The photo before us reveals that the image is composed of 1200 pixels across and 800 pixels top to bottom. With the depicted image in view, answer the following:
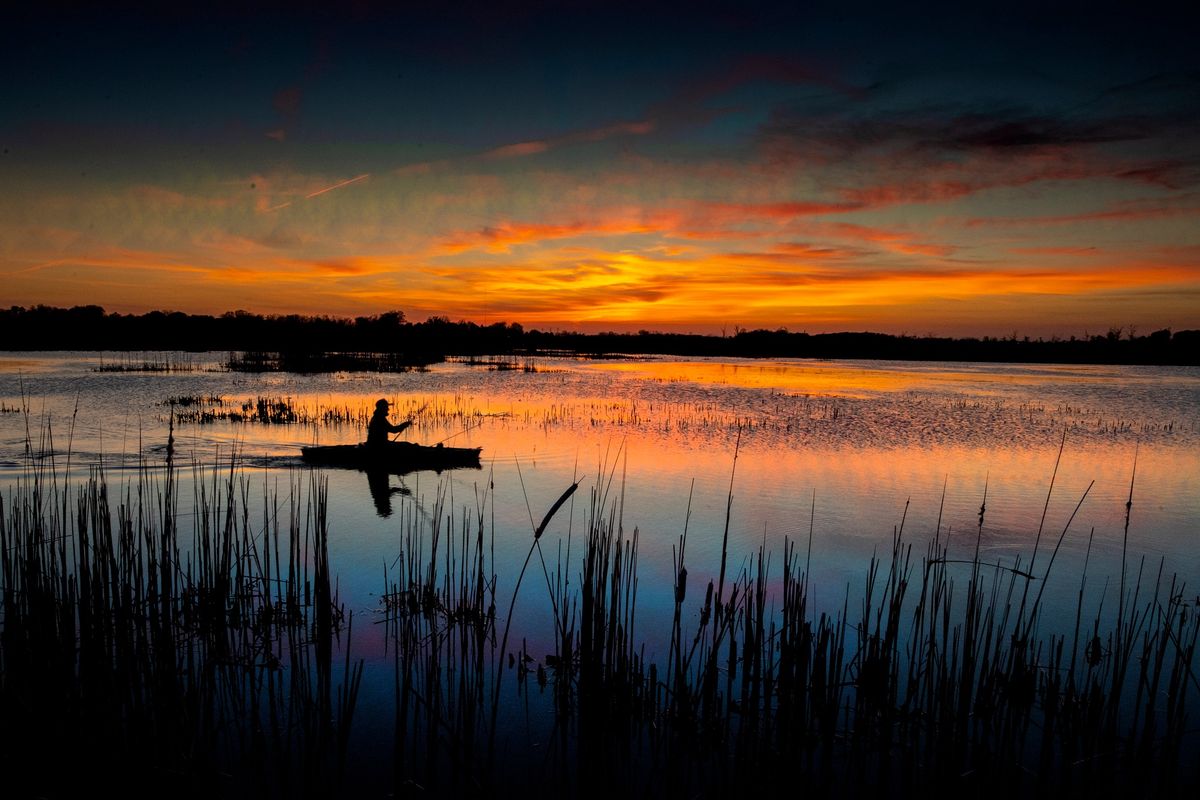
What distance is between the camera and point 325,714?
3564mm

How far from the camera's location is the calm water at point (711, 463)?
879cm

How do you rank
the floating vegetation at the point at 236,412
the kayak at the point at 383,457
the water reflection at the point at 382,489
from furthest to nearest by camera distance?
1. the floating vegetation at the point at 236,412
2. the kayak at the point at 383,457
3. the water reflection at the point at 382,489

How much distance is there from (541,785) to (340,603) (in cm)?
329

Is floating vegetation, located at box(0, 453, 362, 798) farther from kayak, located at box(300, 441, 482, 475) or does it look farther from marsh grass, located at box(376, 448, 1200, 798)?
kayak, located at box(300, 441, 482, 475)

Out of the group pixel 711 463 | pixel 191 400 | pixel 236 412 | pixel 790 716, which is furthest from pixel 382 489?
pixel 191 400

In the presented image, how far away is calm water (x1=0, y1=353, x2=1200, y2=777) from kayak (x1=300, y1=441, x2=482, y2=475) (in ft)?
0.74

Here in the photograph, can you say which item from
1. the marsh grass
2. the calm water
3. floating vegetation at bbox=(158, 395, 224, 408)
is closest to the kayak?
the calm water

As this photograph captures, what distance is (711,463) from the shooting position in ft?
49.0

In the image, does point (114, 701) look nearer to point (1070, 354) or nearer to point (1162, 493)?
point (1162, 493)

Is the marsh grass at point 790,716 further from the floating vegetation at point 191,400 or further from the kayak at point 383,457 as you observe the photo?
the floating vegetation at point 191,400

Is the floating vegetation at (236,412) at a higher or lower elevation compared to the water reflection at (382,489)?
higher

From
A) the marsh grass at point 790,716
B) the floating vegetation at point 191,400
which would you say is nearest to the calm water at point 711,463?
the floating vegetation at point 191,400

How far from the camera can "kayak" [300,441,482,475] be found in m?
12.7

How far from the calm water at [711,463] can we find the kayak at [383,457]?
23cm
